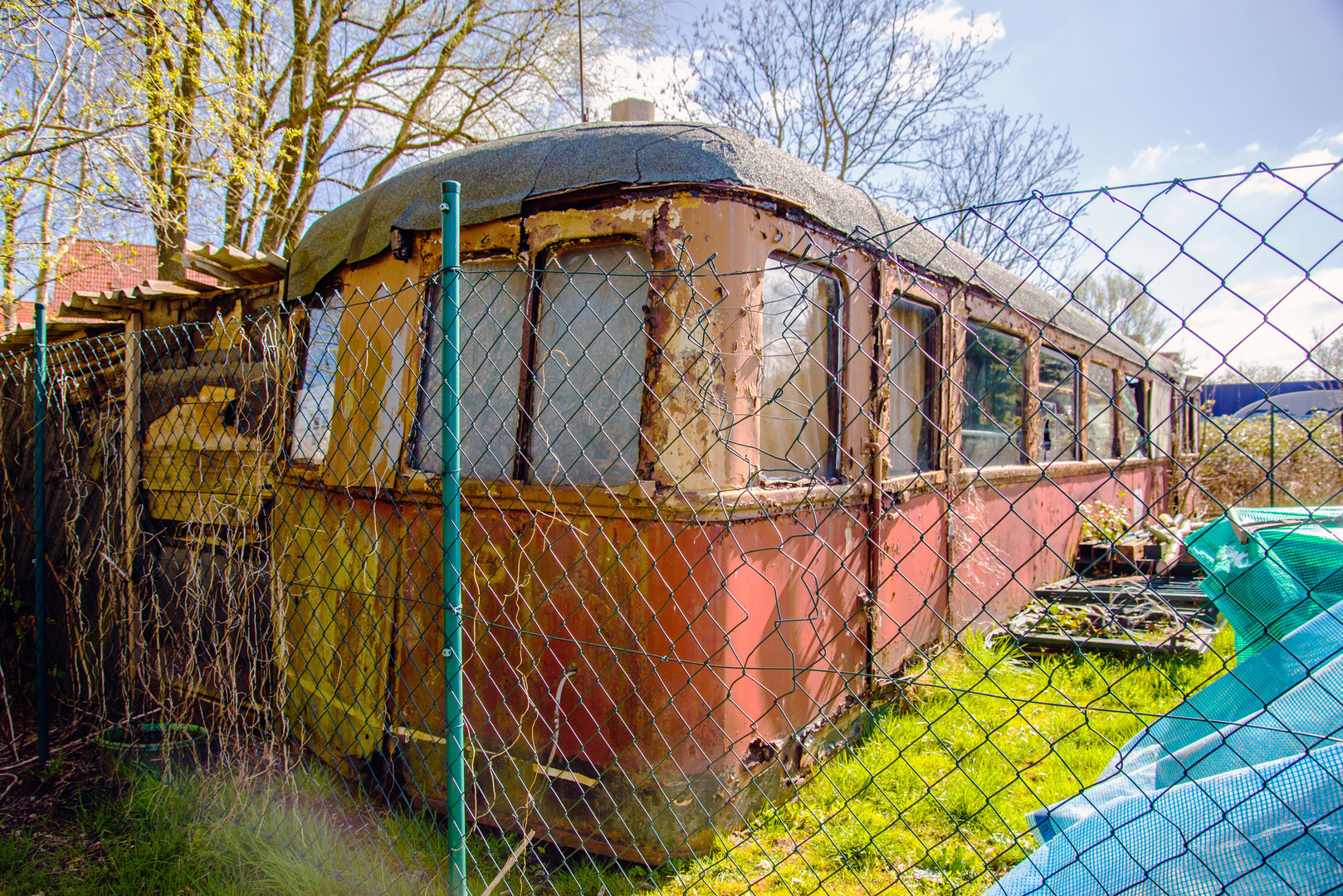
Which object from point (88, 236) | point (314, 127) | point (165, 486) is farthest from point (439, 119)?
point (165, 486)

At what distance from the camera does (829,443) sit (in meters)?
3.42

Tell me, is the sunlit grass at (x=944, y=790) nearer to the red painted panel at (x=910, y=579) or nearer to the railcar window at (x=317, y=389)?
the red painted panel at (x=910, y=579)

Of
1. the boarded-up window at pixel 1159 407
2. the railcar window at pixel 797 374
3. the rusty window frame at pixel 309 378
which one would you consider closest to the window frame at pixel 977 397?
the railcar window at pixel 797 374

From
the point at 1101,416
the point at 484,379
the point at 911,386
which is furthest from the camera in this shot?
the point at 1101,416

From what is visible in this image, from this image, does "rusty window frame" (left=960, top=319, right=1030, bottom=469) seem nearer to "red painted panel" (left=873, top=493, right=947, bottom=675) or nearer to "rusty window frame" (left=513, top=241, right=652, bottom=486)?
"red painted panel" (left=873, top=493, right=947, bottom=675)

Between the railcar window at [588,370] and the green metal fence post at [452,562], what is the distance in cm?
103

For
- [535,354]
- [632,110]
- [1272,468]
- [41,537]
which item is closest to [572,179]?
[535,354]

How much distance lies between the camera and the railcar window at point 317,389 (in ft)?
12.1

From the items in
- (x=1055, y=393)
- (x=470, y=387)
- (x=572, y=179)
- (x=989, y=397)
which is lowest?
(x=470, y=387)

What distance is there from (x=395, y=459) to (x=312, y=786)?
1444 mm

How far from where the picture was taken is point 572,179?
9.45ft

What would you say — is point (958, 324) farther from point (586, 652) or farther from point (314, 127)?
point (314, 127)

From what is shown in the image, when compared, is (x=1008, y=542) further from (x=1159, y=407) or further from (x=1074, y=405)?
(x=1159, y=407)

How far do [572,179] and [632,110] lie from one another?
103 centimetres
